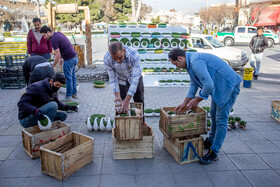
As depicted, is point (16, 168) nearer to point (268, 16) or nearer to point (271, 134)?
point (271, 134)

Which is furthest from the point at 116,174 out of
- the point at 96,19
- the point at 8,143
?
the point at 96,19

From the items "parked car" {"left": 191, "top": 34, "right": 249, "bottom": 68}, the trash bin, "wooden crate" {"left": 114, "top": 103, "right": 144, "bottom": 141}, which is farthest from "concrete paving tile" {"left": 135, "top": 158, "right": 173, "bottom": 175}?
"parked car" {"left": 191, "top": 34, "right": 249, "bottom": 68}

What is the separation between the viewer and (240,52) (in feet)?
38.3

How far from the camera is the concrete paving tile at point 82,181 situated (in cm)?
323

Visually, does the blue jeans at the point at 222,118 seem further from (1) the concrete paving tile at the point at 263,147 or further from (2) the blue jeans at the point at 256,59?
(2) the blue jeans at the point at 256,59

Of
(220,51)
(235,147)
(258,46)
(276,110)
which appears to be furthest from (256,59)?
(235,147)

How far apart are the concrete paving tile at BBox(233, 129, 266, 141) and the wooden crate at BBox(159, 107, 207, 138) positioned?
1.37m

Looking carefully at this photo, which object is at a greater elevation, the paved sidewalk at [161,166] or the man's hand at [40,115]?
the man's hand at [40,115]

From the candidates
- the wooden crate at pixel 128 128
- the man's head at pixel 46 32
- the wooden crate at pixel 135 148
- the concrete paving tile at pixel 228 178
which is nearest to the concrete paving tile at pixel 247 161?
the concrete paving tile at pixel 228 178

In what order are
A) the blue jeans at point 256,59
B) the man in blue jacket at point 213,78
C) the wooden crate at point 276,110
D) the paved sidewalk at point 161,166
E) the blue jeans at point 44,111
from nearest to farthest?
the man in blue jacket at point 213,78, the paved sidewalk at point 161,166, the blue jeans at point 44,111, the wooden crate at point 276,110, the blue jeans at point 256,59

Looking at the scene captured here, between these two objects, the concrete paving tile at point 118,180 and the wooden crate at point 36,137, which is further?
the wooden crate at point 36,137

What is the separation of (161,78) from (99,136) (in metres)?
4.90

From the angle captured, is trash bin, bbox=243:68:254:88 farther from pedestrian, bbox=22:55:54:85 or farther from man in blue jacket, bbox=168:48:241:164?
pedestrian, bbox=22:55:54:85

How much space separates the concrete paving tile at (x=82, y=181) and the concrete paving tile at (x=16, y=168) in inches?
26.9
